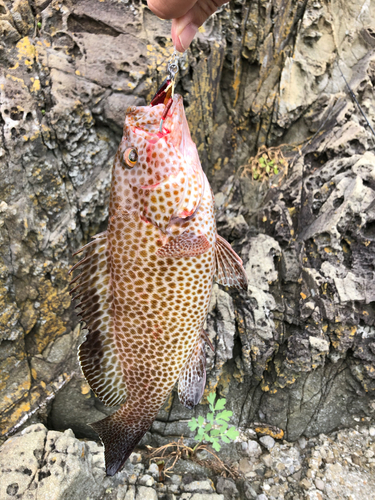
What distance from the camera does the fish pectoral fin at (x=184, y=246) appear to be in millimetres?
1854

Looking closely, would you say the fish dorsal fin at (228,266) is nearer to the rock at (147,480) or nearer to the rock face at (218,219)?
the rock face at (218,219)

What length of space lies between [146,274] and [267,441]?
3173 millimetres

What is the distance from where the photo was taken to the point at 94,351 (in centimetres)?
195

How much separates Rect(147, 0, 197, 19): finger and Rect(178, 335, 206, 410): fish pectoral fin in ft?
6.13

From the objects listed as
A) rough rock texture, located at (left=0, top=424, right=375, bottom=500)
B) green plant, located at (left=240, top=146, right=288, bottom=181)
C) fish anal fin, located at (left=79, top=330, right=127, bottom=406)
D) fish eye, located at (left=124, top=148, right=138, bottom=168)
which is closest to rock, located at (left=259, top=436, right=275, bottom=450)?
rough rock texture, located at (left=0, top=424, right=375, bottom=500)

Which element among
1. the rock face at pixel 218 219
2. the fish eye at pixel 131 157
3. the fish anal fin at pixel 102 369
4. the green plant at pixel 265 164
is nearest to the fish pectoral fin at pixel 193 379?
the fish anal fin at pixel 102 369

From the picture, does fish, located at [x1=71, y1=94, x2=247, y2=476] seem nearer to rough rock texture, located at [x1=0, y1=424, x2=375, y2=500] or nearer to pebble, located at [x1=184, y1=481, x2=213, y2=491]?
rough rock texture, located at [x1=0, y1=424, x2=375, y2=500]

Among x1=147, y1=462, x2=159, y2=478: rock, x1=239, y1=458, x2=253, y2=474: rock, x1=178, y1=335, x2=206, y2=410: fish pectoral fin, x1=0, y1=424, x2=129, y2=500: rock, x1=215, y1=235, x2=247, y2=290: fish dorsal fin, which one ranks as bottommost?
x1=239, y1=458, x2=253, y2=474: rock

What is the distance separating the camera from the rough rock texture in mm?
2783

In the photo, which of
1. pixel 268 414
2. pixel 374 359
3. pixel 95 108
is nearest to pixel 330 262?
pixel 374 359

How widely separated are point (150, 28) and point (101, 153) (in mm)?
1547

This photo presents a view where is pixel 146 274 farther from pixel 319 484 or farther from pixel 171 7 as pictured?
pixel 319 484

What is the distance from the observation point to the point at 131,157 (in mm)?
1855

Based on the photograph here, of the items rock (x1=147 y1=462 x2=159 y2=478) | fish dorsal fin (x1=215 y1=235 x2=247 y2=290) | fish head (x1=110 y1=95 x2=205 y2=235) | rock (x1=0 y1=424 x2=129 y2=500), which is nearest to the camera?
fish head (x1=110 y1=95 x2=205 y2=235)
